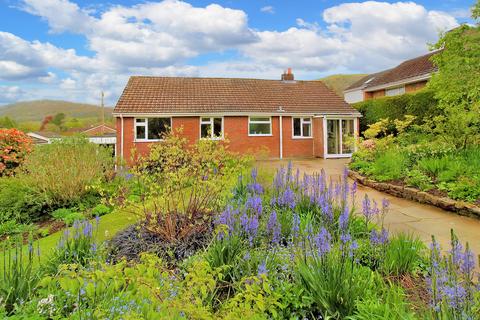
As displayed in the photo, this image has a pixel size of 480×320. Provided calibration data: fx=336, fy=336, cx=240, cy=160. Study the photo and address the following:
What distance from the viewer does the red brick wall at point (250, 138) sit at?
61.1 ft

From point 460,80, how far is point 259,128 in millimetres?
12125

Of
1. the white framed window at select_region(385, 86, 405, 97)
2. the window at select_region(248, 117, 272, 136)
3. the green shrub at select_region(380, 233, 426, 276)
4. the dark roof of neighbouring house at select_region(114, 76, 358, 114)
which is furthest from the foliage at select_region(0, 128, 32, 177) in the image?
the white framed window at select_region(385, 86, 405, 97)

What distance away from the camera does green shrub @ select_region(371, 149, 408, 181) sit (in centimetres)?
876

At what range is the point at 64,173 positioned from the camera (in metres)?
8.76

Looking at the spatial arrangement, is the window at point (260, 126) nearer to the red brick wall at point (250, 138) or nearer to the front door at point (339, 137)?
the red brick wall at point (250, 138)

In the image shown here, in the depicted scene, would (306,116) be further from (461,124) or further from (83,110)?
(83,110)

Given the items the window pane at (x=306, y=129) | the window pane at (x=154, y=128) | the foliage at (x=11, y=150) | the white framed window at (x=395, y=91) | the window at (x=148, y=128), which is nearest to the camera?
the foliage at (x=11, y=150)

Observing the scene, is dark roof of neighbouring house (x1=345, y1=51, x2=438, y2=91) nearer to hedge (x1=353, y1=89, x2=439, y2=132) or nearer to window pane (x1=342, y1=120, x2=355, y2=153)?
hedge (x1=353, y1=89, x2=439, y2=132)

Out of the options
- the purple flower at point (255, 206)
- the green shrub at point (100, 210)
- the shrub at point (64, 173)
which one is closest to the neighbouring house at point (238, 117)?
the shrub at point (64, 173)

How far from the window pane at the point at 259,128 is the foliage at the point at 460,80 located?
11182mm

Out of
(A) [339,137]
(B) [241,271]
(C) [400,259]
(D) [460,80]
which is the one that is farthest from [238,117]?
(B) [241,271]

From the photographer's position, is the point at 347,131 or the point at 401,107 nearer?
the point at 347,131

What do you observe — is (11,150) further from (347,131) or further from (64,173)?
(347,131)

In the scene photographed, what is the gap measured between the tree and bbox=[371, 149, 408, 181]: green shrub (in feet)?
4.86
